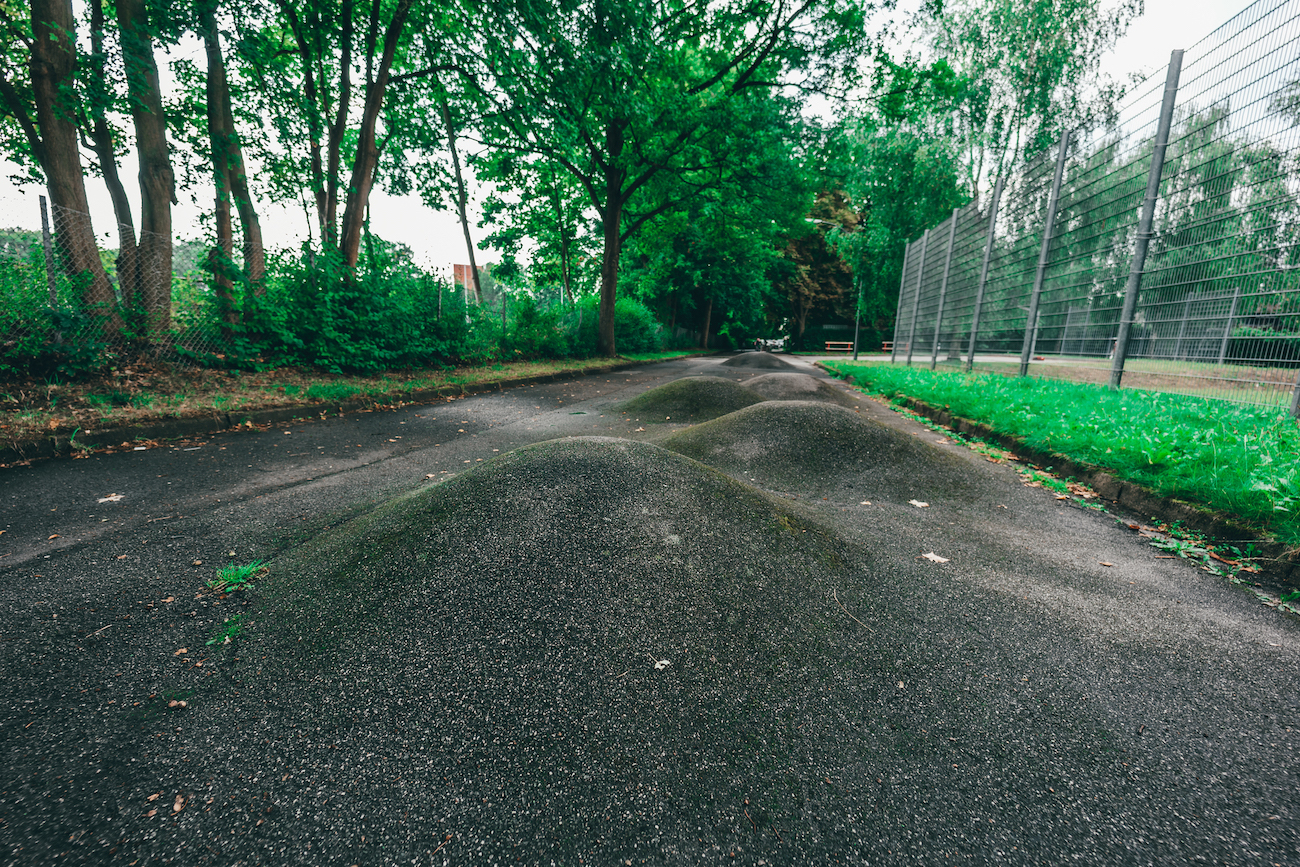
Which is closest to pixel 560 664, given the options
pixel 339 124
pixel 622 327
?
pixel 339 124

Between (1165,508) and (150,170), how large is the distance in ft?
35.8

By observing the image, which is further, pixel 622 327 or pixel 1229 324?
pixel 622 327

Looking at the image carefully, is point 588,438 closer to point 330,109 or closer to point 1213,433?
point 1213,433

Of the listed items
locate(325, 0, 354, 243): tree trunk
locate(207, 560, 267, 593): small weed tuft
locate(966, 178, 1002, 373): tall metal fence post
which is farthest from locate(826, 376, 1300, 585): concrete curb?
locate(325, 0, 354, 243): tree trunk

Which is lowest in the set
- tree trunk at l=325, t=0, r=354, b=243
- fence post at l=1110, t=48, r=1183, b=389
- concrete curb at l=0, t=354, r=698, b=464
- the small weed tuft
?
the small weed tuft

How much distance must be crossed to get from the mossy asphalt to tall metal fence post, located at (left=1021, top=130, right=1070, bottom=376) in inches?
230

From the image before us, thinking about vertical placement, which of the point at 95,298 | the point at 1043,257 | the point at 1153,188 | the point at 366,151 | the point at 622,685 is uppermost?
the point at 366,151

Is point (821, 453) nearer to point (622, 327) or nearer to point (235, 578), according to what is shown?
point (235, 578)

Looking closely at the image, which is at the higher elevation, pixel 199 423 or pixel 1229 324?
pixel 1229 324

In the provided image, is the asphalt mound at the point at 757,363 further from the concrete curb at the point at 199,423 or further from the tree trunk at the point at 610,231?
the concrete curb at the point at 199,423

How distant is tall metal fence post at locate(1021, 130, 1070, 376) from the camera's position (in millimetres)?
7293

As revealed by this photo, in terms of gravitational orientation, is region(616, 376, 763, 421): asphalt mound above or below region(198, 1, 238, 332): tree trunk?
below

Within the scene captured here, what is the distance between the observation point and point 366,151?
8.94m

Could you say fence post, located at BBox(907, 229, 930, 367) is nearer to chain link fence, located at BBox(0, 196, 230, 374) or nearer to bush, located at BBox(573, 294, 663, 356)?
bush, located at BBox(573, 294, 663, 356)
